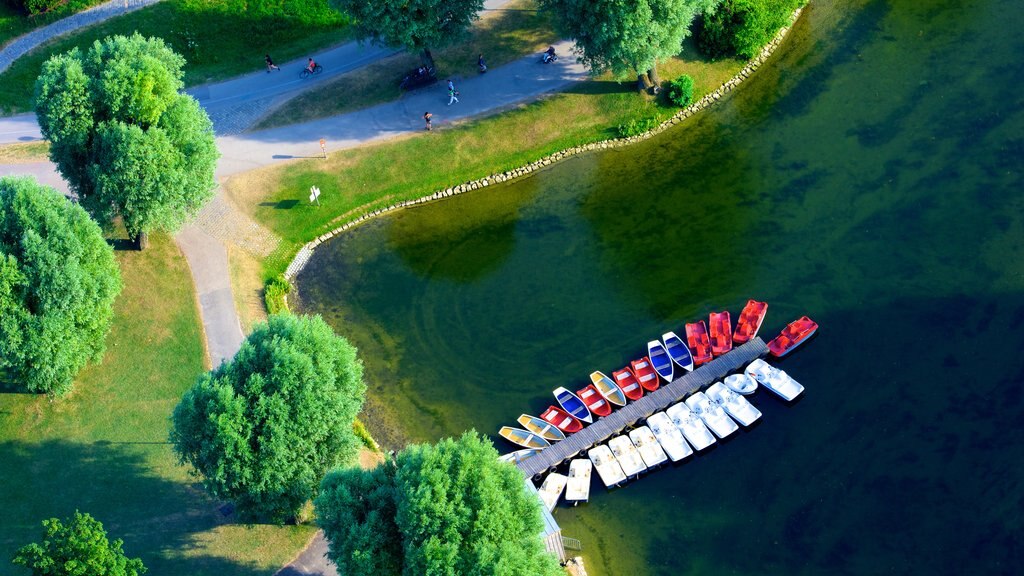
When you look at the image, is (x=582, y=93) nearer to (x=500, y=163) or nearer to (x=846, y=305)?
(x=500, y=163)

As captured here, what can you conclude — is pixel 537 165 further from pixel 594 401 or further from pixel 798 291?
pixel 798 291

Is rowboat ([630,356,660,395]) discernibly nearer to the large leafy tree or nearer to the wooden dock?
the wooden dock

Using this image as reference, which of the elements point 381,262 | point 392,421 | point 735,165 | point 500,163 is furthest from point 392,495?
point 735,165

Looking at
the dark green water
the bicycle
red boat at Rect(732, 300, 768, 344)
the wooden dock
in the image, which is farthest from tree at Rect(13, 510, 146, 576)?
the bicycle

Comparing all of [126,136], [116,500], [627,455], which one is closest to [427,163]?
[126,136]

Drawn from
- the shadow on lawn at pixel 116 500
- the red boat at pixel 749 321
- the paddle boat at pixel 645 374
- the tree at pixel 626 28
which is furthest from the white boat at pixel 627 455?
the tree at pixel 626 28

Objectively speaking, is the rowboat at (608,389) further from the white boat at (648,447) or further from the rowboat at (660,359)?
the rowboat at (660,359)
